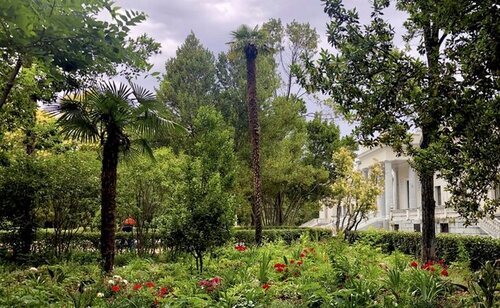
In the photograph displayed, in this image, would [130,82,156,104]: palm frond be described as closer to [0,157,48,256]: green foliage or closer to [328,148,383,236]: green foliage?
[0,157,48,256]: green foliage

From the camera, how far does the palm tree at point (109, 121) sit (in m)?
10.8

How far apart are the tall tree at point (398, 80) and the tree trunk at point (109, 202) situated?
643 centimetres

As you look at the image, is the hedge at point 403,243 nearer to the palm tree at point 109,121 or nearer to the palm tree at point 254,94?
the palm tree at point 109,121

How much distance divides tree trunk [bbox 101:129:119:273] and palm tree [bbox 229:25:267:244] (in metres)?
9.76

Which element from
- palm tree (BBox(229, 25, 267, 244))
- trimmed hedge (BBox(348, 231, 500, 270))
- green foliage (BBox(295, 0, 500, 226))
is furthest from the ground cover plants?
palm tree (BBox(229, 25, 267, 244))

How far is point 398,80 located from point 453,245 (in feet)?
38.3

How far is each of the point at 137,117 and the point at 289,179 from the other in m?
18.9

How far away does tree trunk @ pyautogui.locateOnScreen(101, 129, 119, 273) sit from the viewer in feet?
35.4

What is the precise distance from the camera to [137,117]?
1141cm

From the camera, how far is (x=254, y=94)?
2056cm

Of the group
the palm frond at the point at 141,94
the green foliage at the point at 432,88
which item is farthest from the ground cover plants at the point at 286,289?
the palm frond at the point at 141,94

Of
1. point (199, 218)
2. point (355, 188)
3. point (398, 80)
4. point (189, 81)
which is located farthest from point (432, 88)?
point (189, 81)

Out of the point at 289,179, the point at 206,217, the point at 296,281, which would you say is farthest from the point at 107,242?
the point at 289,179

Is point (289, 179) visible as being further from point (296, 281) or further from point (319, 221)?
point (296, 281)
